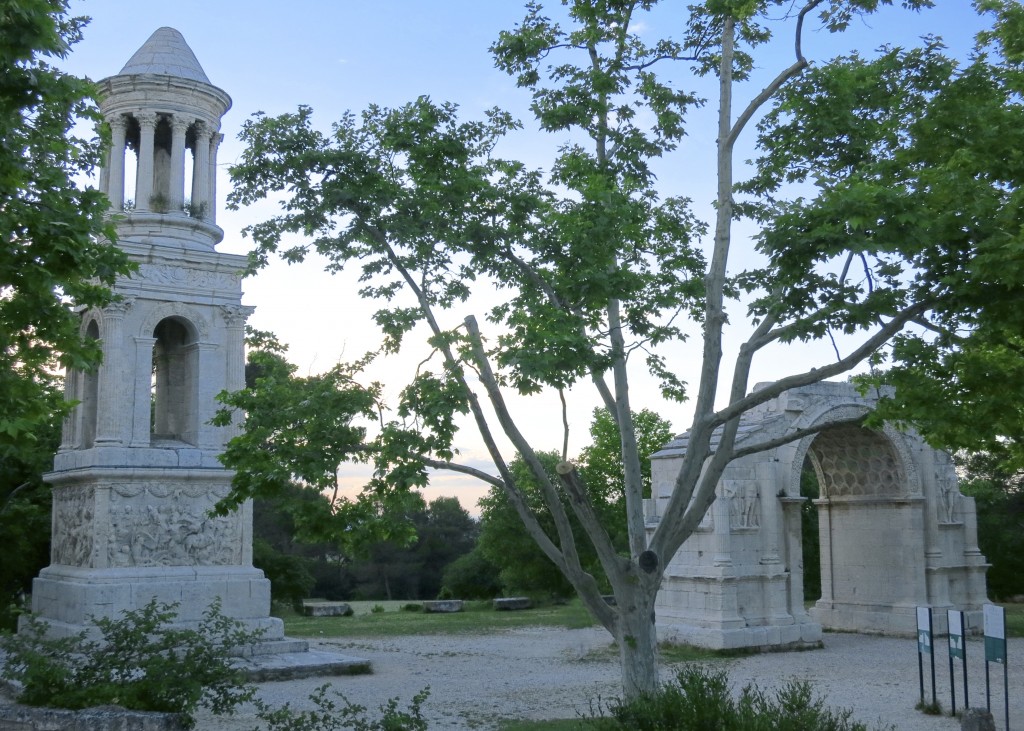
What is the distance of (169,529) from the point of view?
55.0 ft

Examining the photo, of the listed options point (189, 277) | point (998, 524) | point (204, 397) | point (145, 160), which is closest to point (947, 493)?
point (998, 524)

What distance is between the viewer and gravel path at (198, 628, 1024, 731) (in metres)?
12.7

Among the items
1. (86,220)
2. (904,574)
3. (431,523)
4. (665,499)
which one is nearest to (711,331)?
(86,220)

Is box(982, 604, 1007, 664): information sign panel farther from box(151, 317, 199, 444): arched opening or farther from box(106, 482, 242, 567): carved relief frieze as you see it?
box(151, 317, 199, 444): arched opening

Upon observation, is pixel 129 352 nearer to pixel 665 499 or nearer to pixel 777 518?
pixel 665 499

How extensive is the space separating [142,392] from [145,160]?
4.10m

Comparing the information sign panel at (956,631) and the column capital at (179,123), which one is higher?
the column capital at (179,123)

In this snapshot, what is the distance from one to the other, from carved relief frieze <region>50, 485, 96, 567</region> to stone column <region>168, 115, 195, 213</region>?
5.17 metres

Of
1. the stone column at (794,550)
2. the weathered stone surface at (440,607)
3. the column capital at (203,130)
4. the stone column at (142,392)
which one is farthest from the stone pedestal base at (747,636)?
the column capital at (203,130)

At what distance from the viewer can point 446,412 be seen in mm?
9367

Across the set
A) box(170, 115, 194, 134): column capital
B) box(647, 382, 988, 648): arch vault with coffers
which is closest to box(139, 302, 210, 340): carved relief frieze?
box(170, 115, 194, 134): column capital

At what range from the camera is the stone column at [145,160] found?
59.2ft

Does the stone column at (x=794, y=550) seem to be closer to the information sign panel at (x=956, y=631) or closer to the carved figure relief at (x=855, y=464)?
the carved figure relief at (x=855, y=464)

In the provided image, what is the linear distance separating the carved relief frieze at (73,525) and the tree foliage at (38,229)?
671 centimetres
